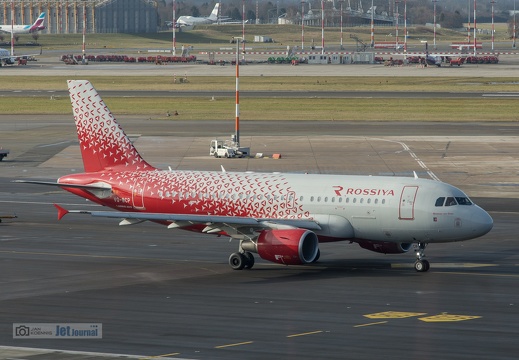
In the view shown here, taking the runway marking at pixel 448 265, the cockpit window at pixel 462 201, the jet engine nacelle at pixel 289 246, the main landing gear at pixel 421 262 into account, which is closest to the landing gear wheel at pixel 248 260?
the jet engine nacelle at pixel 289 246

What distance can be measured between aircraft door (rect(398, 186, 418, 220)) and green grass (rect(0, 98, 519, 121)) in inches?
3089

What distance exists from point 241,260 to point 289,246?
3326 millimetres

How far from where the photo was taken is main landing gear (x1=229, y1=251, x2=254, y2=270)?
1854 inches

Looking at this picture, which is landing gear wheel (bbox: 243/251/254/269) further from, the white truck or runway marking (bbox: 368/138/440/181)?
the white truck

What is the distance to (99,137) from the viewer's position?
2072 inches

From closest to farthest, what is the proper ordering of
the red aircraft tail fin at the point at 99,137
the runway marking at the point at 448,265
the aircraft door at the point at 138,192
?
the runway marking at the point at 448,265, the aircraft door at the point at 138,192, the red aircraft tail fin at the point at 99,137

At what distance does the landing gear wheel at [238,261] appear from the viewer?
47.1m

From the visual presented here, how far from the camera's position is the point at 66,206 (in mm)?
67938

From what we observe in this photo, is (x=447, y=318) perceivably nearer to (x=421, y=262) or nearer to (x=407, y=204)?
(x=407, y=204)

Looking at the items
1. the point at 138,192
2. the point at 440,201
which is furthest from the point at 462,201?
the point at 138,192

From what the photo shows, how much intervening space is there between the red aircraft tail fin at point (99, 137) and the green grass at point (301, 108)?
7249 cm

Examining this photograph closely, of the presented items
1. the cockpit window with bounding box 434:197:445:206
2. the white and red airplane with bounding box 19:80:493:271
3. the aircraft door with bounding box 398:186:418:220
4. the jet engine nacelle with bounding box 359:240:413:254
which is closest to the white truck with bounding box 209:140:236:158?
the white and red airplane with bounding box 19:80:493:271

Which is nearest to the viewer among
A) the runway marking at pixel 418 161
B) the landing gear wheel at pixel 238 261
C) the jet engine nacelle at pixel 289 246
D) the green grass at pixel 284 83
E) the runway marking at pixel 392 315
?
the runway marking at pixel 392 315

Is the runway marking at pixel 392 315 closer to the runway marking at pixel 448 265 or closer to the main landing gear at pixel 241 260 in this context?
the runway marking at pixel 448 265
